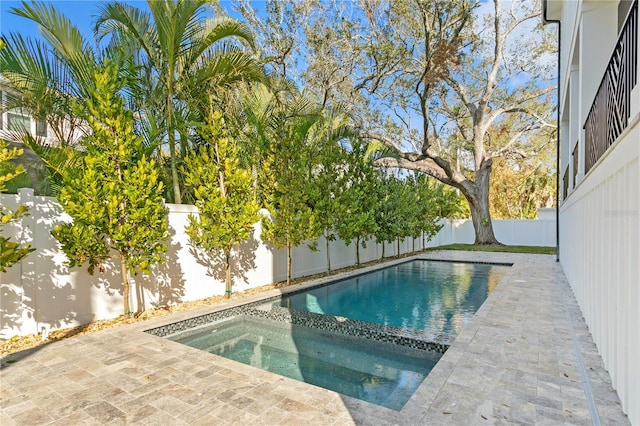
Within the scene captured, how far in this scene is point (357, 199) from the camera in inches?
434

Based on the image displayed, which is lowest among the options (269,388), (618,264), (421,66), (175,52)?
(269,388)

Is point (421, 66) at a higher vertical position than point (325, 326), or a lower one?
higher

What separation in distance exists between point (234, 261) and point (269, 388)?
508 cm

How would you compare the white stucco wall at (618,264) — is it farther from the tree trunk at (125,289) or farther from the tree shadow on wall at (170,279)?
the tree shadow on wall at (170,279)

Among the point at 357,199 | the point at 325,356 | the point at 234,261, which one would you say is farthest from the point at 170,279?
the point at 357,199

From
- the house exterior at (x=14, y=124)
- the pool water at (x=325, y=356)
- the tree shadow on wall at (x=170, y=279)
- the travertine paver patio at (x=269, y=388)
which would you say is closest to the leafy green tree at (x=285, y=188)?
the tree shadow on wall at (x=170, y=279)

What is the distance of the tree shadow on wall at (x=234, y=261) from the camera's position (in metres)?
7.54

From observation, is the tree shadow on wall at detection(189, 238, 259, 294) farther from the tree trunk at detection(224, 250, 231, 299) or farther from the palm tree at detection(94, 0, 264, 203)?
the palm tree at detection(94, 0, 264, 203)

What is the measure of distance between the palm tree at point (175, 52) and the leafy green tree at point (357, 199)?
169 inches

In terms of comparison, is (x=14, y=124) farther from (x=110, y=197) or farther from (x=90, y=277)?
(x=90, y=277)

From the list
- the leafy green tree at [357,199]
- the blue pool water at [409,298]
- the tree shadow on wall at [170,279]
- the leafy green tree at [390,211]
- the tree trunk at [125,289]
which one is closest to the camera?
the tree trunk at [125,289]

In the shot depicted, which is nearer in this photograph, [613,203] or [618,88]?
[618,88]

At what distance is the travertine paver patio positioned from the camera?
3.02m

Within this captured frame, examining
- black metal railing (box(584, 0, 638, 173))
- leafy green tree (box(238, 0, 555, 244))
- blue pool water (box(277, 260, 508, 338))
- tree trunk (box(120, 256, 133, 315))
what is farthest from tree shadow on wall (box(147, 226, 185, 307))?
leafy green tree (box(238, 0, 555, 244))
